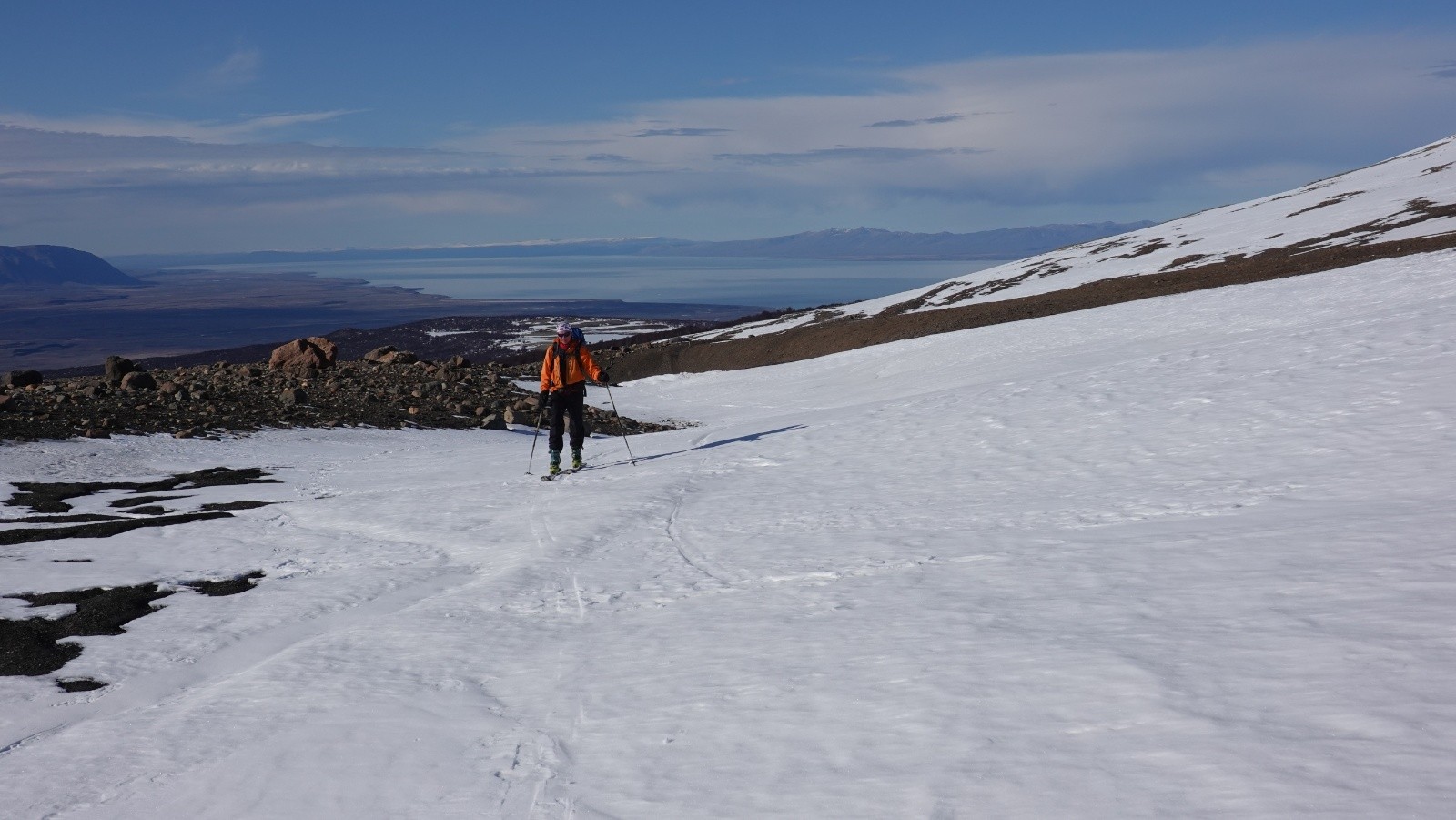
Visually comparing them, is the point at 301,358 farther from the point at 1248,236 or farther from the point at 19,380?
the point at 1248,236

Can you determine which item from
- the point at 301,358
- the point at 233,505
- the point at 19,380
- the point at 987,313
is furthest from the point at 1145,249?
the point at 233,505

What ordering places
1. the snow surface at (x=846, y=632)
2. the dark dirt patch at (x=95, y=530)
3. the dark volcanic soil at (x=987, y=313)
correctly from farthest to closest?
the dark volcanic soil at (x=987, y=313)
the dark dirt patch at (x=95, y=530)
the snow surface at (x=846, y=632)

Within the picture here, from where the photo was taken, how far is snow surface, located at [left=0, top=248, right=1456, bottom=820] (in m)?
4.99

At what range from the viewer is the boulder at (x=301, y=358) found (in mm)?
29562

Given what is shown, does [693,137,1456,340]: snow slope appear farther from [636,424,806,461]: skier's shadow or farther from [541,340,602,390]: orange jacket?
[541,340,602,390]: orange jacket

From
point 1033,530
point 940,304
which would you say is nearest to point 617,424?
point 1033,530

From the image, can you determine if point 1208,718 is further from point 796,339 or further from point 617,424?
point 796,339

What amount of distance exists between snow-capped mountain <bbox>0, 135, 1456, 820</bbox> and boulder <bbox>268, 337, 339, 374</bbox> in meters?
11.6

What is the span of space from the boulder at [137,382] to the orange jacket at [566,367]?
1363 cm

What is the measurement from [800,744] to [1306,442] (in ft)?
30.7

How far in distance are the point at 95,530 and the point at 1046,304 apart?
4035cm

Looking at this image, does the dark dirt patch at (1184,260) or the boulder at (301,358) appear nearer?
the boulder at (301,358)

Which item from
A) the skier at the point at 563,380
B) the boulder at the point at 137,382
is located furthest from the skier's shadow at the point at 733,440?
the boulder at the point at 137,382

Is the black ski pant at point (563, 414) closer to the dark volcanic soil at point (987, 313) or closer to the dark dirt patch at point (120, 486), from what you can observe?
the dark dirt patch at point (120, 486)
